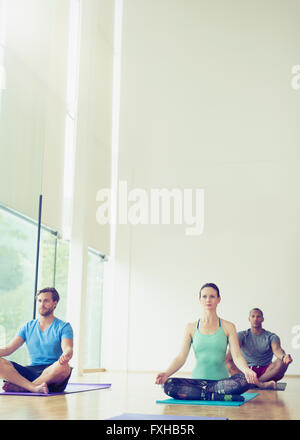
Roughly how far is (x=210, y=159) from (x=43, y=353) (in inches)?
213

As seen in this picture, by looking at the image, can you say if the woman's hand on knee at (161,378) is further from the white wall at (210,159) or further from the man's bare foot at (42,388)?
the white wall at (210,159)

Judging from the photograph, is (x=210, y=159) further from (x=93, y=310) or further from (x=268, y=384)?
(x=268, y=384)

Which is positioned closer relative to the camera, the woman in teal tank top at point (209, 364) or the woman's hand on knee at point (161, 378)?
the woman's hand on knee at point (161, 378)

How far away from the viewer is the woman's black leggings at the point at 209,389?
354 centimetres

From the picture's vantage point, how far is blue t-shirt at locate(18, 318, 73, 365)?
159 inches

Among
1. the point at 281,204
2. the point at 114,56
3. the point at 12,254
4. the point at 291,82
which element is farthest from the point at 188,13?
the point at 12,254

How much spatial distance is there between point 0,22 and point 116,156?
3.93 m

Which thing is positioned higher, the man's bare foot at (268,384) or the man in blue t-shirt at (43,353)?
the man in blue t-shirt at (43,353)

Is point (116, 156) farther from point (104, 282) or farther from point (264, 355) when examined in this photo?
point (264, 355)

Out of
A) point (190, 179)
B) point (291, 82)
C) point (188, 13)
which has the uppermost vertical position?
point (188, 13)

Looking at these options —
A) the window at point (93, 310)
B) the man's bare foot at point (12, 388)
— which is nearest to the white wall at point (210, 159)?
the window at point (93, 310)

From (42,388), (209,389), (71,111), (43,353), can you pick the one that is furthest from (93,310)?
(209,389)

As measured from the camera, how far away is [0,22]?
5.28 m

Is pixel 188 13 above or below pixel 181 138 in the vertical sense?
above
